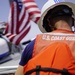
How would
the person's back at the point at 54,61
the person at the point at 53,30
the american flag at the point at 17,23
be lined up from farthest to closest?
the american flag at the point at 17,23 → the person at the point at 53,30 → the person's back at the point at 54,61

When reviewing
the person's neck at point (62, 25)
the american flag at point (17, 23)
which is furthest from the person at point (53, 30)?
the american flag at point (17, 23)

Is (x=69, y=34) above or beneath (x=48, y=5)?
beneath

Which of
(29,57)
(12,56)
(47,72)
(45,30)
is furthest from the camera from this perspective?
(12,56)

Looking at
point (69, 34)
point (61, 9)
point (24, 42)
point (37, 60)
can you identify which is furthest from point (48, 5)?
point (24, 42)

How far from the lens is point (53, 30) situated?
2.39 m

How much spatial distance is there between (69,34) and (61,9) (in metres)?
0.19

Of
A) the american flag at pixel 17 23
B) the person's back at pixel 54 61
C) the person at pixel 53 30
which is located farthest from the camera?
the american flag at pixel 17 23

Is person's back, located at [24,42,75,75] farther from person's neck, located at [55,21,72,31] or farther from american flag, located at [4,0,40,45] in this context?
american flag, located at [4,0,40,45]

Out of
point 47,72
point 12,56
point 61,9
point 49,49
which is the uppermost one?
point 61,9

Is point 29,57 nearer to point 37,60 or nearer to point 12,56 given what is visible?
point 37,60

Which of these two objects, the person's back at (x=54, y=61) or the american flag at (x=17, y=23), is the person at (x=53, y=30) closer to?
the person's back at (x=54, y=61)

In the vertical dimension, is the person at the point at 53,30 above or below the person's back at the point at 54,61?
above

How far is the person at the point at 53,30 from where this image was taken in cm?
225

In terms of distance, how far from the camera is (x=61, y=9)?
2350mm
